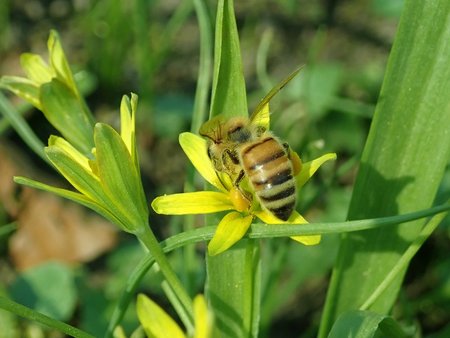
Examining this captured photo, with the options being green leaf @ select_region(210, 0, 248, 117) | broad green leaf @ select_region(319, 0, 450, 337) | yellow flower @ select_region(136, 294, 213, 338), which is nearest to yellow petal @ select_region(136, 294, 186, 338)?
yellow flower @ select_region(136, 294, 213, 338)

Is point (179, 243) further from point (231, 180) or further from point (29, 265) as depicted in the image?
point (29, 265)

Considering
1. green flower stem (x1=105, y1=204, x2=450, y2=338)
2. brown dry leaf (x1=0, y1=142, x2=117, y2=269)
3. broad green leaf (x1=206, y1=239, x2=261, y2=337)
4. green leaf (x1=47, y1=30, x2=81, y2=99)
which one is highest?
green leaf (x1=47, y1=30, x2=81, y2=99)

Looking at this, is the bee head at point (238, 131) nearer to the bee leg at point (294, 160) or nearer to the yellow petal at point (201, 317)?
the bee leg at point (294, 160)

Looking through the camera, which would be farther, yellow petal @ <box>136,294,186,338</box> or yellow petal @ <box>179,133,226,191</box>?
yellow petal @ <box>179,133,226,191</box>

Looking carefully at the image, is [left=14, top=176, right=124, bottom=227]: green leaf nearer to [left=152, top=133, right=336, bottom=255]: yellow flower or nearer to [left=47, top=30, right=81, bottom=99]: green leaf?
[left=152, top=133, right=336, bottom=255]: yellow flower

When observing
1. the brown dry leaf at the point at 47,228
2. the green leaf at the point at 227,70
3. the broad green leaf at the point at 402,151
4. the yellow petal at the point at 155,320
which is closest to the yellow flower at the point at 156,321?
the yellow petal at the point at 155,320

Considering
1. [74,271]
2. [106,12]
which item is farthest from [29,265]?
[106,12]
